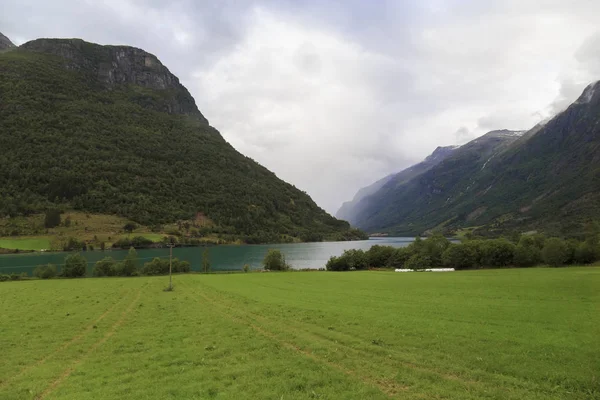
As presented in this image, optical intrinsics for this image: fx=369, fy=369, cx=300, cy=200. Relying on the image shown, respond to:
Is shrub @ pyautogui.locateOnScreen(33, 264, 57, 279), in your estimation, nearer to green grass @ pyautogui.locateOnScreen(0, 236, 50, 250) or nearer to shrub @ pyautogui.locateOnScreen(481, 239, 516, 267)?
green grass @ pyautogui.locateOnScreen(0, 236, 50, 250)

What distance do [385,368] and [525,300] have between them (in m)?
23.5

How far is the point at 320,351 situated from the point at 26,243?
206434 mm

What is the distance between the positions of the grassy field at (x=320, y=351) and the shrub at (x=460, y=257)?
212 feet

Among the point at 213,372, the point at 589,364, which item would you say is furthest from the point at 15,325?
the point at 589,364

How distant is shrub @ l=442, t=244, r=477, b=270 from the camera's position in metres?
98.0

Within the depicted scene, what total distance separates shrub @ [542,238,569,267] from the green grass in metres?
201

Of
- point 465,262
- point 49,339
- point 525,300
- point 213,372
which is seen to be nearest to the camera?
point 213,372

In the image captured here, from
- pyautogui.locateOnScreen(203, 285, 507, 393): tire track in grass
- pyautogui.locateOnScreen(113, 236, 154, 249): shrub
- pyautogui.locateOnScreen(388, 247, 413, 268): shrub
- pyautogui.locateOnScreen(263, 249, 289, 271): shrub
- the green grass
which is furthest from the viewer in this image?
pyautogui.locateOnScreen(113, 236, 154, 249): shrub

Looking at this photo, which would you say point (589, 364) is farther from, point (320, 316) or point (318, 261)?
point (318, 261)

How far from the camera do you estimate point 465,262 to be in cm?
9862

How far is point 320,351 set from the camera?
19609mm

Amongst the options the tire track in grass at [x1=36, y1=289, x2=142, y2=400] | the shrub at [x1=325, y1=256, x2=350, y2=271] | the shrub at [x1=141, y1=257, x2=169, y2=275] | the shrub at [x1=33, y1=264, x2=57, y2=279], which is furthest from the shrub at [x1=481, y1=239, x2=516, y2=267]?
the shrub at [x1=33, y1=264, x2=57, y2=279]

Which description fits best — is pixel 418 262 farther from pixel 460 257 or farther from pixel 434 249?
pixel 460 257

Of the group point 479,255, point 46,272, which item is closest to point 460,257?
point 479,255
